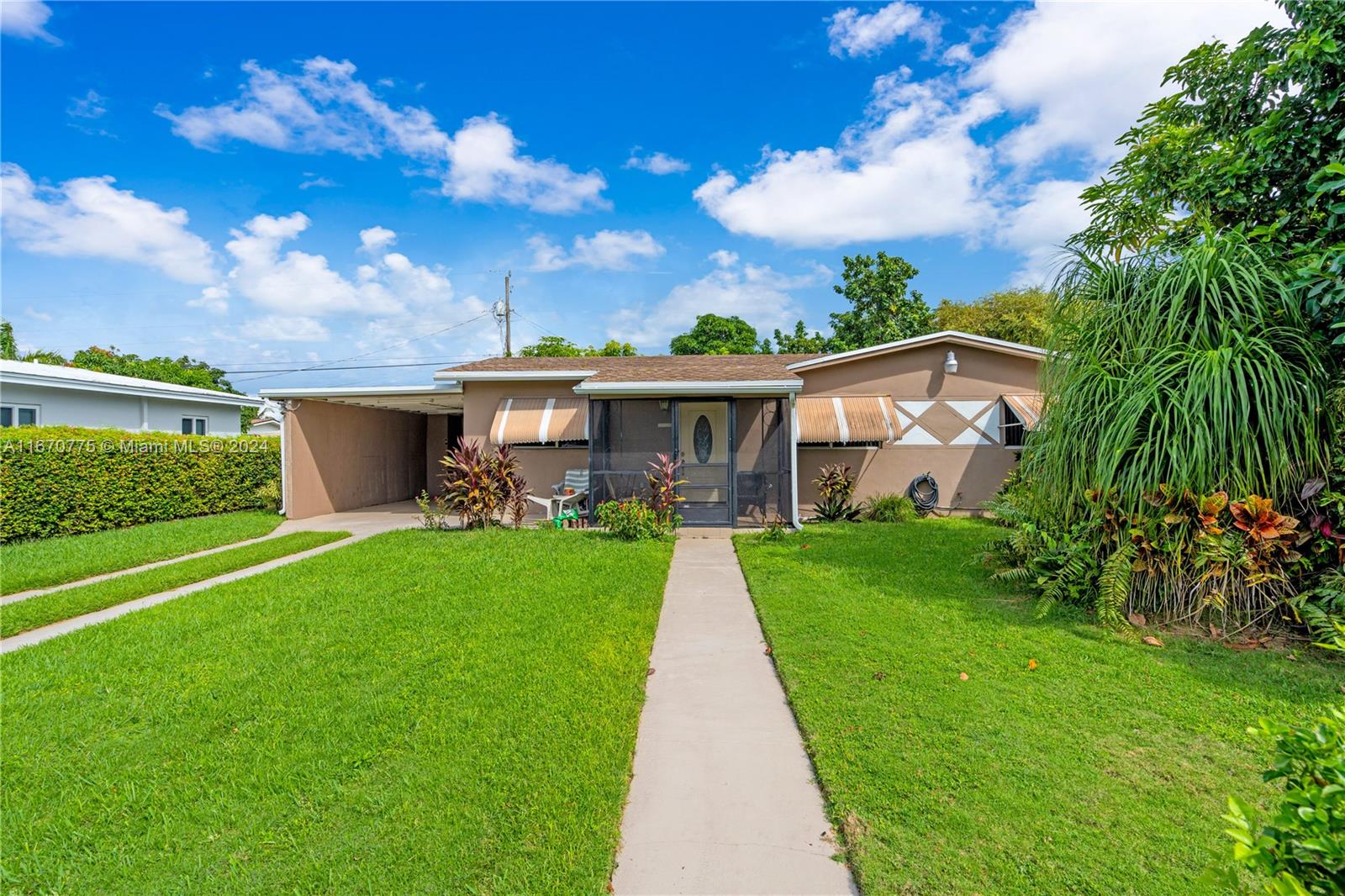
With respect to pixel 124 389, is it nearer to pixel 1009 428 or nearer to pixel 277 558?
pixel 277 558

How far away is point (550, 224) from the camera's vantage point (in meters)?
→ 20.2

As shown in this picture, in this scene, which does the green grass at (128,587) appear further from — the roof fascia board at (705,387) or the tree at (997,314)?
the tree at (997,314)

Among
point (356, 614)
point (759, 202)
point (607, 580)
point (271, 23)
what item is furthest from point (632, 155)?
point (356, 614)

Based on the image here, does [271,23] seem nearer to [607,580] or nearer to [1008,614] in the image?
[607,580]

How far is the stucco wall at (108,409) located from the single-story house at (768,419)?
17.1 feet

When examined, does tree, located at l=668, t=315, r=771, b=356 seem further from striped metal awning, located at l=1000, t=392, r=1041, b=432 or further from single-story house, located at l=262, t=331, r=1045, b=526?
striped metal awning, located at l=1000, t=392, r=1041, b=432

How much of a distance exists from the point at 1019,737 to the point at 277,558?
9.85 m

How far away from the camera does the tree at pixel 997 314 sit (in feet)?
81.6

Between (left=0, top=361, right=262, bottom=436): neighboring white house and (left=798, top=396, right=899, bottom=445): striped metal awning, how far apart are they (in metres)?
16.3

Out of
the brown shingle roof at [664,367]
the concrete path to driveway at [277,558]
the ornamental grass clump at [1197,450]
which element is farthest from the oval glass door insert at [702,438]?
the ornamental grass clump at [1197,450]

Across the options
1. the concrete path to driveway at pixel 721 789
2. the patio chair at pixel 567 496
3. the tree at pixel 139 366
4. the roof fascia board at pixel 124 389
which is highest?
the tree at pixel 139 366

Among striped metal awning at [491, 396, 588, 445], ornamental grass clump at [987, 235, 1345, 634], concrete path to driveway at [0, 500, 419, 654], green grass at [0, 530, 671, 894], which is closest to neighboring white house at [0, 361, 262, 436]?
concrete path to driveway at [0, 500, 419, 654]

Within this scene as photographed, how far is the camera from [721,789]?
9.52 feet

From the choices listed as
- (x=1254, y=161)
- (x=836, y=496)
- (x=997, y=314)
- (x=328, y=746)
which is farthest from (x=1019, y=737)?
(x=997, y=314)
